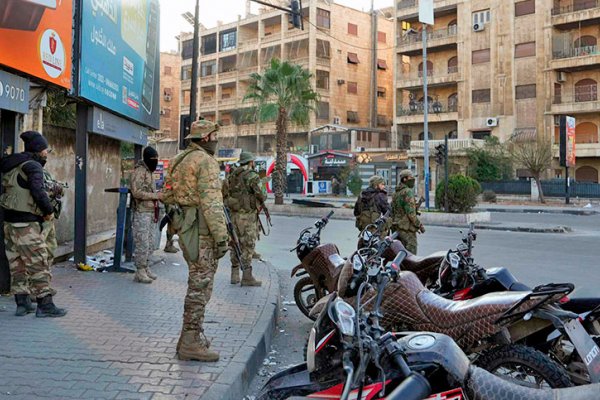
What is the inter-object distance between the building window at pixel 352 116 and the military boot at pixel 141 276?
5449 centimetres

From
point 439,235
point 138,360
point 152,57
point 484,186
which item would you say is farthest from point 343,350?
point 484,186

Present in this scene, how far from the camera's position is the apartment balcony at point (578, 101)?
42.9m

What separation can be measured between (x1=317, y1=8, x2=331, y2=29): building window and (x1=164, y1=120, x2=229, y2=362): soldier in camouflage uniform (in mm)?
56335

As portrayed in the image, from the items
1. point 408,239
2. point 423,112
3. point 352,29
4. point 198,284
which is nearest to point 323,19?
point 352,29

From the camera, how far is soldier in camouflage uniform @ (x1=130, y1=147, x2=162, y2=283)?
796 cm

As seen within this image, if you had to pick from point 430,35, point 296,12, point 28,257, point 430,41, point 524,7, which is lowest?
point 28,257

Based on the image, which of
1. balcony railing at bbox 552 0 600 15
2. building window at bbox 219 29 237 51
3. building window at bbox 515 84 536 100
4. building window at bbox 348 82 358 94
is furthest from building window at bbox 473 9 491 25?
building window at bbox 219 29 237 51

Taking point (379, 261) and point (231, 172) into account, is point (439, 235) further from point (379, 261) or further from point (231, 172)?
point (379, 261)

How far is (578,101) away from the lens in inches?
1752

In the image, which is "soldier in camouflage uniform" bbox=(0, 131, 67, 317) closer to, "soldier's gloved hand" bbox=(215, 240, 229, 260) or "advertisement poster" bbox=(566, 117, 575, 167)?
"soldier's gloved hand" bbox=(215, 240, 229, 260)

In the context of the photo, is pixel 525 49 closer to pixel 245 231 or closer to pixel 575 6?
pixel 575 6

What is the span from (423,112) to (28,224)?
48507mm

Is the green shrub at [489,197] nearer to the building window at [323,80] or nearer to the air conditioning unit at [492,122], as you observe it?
the air conditioning unit at [492,122]

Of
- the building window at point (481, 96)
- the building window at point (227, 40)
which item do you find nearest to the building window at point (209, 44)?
the building window at point (227, 40)
